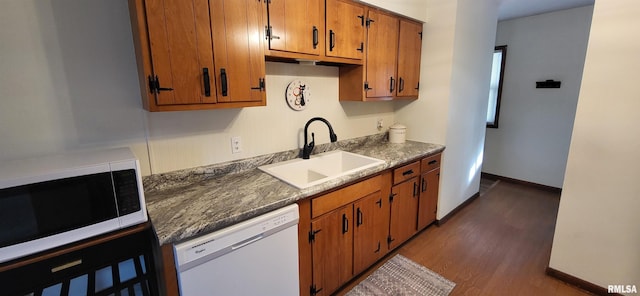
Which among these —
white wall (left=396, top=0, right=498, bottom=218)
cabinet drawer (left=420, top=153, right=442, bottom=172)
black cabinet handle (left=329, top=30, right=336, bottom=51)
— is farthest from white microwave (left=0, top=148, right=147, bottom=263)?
white wall (left=396, top=0, right=498, bottom=218)

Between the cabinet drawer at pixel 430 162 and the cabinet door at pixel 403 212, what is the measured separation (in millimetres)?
163

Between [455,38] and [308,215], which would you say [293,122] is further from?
[455,38]

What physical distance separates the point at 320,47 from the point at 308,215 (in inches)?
45.0

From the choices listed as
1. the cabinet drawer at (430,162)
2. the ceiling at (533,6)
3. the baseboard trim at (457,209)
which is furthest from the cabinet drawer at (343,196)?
the ceiling at (533,6)

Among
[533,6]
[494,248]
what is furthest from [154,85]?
[533,6]

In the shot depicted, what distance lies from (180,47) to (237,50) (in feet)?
0.93

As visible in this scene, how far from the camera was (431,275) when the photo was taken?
209 centimetres

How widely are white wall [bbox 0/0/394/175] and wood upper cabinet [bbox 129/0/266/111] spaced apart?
0.50ft

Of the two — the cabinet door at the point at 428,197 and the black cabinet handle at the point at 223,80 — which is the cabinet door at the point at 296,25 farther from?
the cabinet door at the point at 428,197

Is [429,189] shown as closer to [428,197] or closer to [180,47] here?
[428,197]

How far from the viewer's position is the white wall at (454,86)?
8.29 feet

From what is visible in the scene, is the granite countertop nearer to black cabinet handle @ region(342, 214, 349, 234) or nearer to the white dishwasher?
the white dishwasher

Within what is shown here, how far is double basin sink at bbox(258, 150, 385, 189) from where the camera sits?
1.93 m

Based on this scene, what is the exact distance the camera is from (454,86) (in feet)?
8.48
